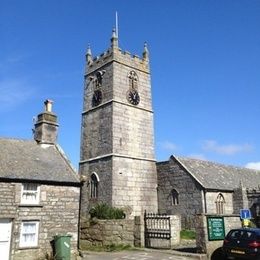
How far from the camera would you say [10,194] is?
1875 cm

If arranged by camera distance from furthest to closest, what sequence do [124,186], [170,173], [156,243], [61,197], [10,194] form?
1. [170,173]
2. [124,186]
3. [156,243]
4. [61,197]
5. [10,194]

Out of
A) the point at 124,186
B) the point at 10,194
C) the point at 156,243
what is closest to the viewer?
the point at 10,194

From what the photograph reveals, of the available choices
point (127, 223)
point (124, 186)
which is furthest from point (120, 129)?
point (127, 223)

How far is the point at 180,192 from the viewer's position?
34.6 metres

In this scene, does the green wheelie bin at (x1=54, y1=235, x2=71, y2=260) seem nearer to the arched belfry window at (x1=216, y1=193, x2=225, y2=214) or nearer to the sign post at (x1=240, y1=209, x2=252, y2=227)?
the sign post at (x1=240, y1=209, x2=252, y2=227)

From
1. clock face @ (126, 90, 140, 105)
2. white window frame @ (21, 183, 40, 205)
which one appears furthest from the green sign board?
clock face @ (126, 90, 140, 105)

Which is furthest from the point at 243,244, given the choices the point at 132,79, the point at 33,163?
the point at 132,79

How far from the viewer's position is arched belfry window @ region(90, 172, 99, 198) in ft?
113

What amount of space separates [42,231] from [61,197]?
2.12 metres

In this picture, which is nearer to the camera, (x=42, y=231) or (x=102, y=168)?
(x=42, y=231)

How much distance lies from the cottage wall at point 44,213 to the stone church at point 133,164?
38.4ft

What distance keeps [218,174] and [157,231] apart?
17.9 meters

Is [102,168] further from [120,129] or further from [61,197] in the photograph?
[61,197]

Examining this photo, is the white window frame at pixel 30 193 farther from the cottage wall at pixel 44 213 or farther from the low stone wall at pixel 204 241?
the low stone wall at pixel 204 241
